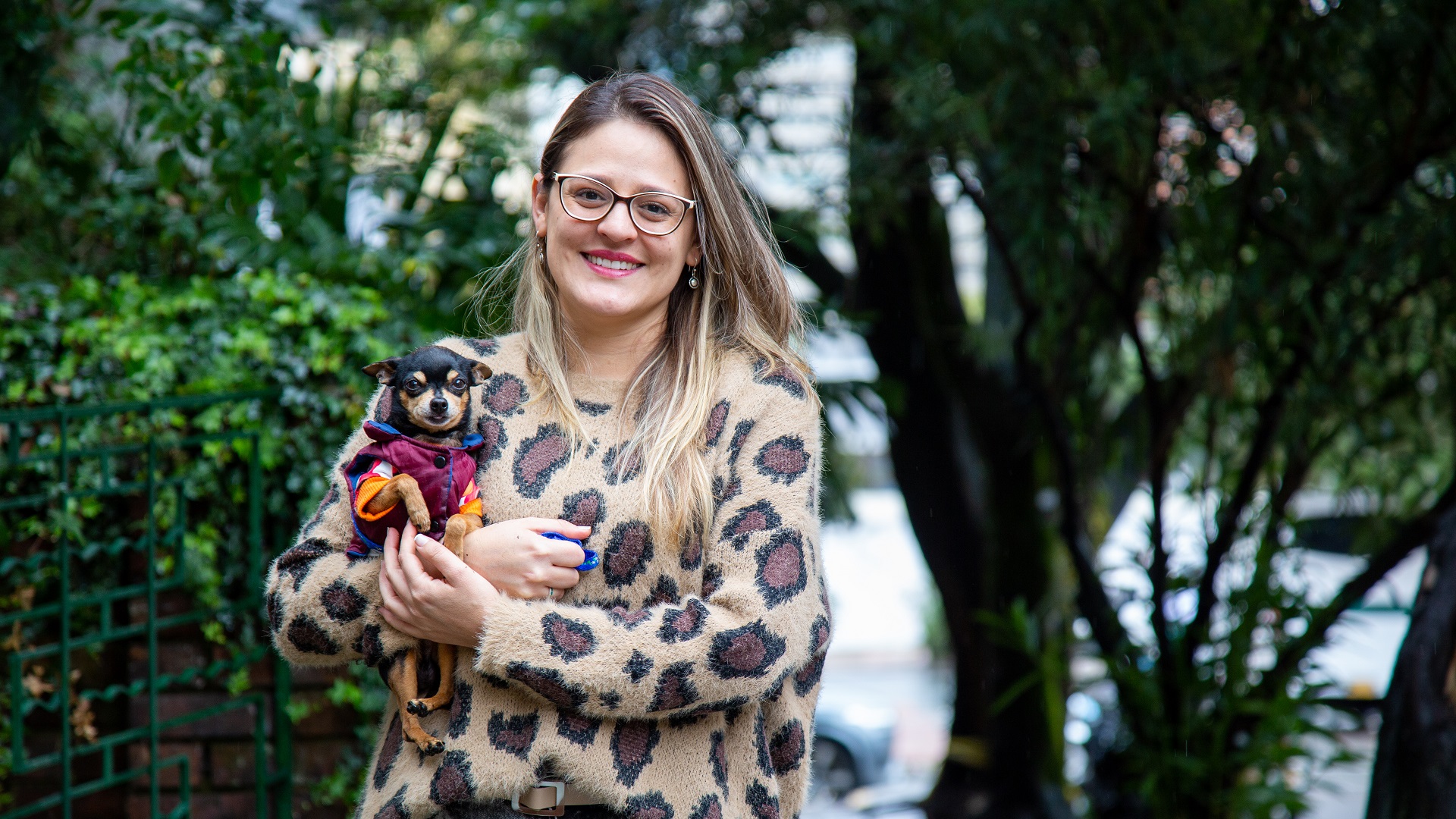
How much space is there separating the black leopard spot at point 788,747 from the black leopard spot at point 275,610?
0.80m

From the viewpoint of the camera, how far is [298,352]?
10.3 feet

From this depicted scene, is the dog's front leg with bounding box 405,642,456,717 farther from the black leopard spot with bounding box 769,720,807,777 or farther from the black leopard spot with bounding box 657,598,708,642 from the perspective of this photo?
the black leopard spot with bounding box 769,720,807,777

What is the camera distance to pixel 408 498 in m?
1.60

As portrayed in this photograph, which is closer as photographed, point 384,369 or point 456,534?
point 456,534

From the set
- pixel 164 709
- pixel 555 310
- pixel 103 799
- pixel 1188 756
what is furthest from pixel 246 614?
pixel 1188 756

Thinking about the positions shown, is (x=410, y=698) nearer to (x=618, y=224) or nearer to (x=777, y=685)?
(x=777, y=685)

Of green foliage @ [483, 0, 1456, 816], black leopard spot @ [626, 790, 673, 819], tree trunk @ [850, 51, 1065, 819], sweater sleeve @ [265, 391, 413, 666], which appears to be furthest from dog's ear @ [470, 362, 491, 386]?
tree trunk @ [850, 51, 1065, 819]

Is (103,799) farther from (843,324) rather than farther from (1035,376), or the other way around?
(1035,376)

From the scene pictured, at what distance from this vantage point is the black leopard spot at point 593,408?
178 centimetres

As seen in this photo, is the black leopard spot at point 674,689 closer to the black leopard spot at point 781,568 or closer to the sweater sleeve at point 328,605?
the black leopard spot at point 781,568

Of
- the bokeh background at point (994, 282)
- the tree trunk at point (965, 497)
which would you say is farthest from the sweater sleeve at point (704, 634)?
the tree trunk at point (965, 497)

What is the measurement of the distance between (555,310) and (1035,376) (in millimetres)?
3411

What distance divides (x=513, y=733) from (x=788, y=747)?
0.47m

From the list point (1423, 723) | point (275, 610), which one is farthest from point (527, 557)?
point (1423, 723)
